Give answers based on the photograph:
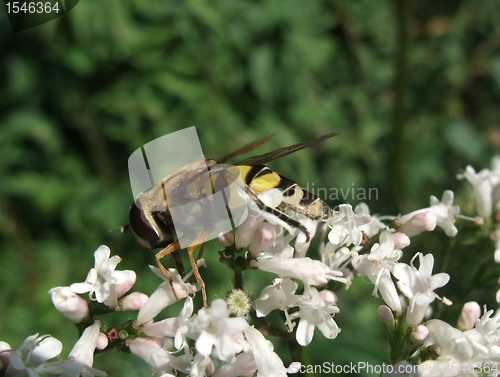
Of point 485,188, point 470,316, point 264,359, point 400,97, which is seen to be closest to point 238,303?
point 264,359

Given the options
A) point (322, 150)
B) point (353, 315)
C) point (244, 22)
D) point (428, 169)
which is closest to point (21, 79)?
point (244, 22)

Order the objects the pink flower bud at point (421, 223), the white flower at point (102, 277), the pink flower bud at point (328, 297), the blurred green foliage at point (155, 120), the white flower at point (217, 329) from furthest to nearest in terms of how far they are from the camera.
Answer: the blurred green foliage at point (155, 120) < the pink flower bud at point (421, 223) < the pink flower bud at point (328, 297) < the white flower at point (102, 277) < the white flower at point (217, 329)

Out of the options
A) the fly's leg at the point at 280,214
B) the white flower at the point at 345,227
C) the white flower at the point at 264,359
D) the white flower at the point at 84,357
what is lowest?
the white flower at the point at 264,359

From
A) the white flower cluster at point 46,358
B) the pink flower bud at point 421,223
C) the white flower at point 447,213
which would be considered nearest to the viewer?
the white flower cluster at point 46,358

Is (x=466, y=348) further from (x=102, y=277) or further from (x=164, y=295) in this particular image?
(x=102, y=277)

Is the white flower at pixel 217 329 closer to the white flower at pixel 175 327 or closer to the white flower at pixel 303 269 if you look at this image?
the white flower at pixel 175 327

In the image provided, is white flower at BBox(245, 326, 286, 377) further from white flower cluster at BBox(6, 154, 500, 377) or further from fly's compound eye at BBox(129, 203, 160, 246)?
fly's compound eye at BBox(129, 203, 160, 246)

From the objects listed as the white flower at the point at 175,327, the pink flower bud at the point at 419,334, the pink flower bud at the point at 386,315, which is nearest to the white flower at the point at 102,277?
the white flower at the point at 175,327
